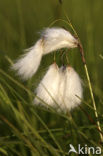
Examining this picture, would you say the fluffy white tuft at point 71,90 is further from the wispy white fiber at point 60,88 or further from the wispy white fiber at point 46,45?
the wispy white fiber at point 46,45

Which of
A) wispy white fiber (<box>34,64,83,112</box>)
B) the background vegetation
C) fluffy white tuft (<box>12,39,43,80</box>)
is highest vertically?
fluffy white tuft (<box>12,39,43,80</box>)

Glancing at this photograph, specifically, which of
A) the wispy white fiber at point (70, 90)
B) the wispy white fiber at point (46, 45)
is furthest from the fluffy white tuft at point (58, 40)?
the wispy white fiber at point (70, 90)

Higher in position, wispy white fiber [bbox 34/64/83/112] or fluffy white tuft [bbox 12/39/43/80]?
fluffy white tuft [bbox 12/39/43/80]

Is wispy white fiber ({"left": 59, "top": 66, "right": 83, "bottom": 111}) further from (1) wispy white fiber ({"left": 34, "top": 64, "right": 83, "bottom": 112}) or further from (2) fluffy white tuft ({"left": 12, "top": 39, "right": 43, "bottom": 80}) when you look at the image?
(2) fluffy white tuft ({"left": 12, "top": 39, "right": 43, "bottom": 80})

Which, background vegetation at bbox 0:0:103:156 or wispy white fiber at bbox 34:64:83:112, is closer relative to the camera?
background vegetation at bbox 0:0:103:156

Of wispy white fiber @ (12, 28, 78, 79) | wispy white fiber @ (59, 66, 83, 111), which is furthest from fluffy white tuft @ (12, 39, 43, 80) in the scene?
wispy white fiber @ (59, 66, 83, 111)

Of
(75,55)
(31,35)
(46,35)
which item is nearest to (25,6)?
(31,35)
